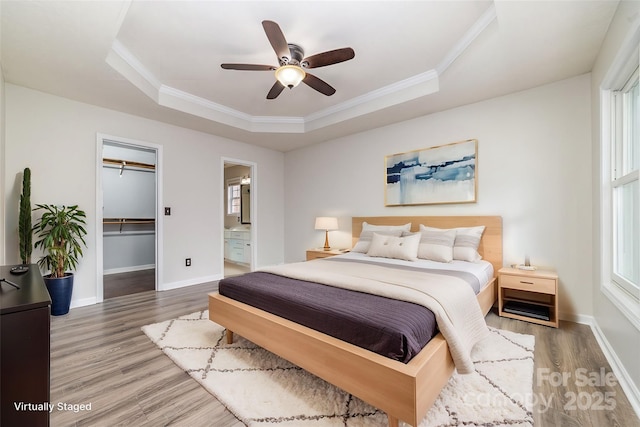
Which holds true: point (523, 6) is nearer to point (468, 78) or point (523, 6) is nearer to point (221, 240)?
point (468, 78)

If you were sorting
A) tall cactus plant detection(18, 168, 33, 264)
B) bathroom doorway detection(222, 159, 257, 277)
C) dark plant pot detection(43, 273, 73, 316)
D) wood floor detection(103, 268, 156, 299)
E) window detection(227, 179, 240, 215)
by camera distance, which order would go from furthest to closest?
window detection(227, 179, 240, 215) < bathroom doorway detection(222, 159, 257, 277) < wood floor detection(103, 268, 156, 299) < dark plant pot detection(43, 273, 73, 316) < tall cactus plant detection(18, 168, 33, 264)

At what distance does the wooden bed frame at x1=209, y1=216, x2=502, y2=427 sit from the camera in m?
1.24

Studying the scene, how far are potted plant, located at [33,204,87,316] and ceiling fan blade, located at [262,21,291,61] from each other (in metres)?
2.90

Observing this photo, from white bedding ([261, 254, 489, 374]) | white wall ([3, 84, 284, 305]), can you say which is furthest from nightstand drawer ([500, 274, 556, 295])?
white wall ([3, 84, 284, 305])

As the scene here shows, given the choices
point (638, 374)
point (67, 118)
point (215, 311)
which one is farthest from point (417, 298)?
point (67, 118)

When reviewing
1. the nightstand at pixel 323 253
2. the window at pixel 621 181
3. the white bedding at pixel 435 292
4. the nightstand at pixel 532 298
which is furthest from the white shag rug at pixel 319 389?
the nightstand at pixel 323 253

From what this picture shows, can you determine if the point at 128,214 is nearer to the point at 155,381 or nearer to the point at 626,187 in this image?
the point at 155,381

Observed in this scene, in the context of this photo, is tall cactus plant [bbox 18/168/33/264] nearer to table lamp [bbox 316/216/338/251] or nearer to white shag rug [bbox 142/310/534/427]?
white shag rug [bbox 142/310/534/427]

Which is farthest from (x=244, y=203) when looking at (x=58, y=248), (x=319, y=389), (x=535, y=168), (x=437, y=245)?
(x=535, y=168)

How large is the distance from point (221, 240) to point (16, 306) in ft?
13.0

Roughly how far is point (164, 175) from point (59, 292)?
189 centimetres

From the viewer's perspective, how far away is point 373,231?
12.9 ft

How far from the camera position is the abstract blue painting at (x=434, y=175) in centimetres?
342

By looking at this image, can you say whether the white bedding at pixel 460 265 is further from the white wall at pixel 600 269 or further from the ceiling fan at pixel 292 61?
the ceiling fan at pixel 292 61
